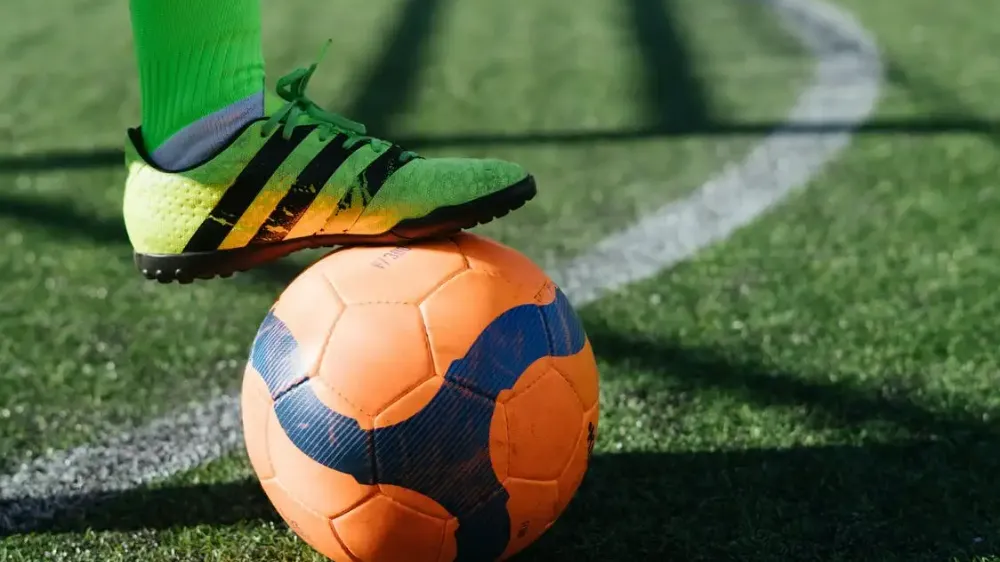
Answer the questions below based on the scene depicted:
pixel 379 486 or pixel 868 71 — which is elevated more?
pixel 379 486

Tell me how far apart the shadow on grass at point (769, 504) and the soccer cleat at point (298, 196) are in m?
0.47

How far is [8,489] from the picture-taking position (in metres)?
2.19

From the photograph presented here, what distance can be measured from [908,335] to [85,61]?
458 cm

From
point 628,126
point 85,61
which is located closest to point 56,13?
point 85,61

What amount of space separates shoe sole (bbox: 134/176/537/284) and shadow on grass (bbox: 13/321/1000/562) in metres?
0.44

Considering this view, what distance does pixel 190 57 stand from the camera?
202 centimetres

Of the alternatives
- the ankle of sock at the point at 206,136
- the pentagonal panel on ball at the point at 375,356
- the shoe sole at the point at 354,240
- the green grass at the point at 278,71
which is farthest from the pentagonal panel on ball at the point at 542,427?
the green grass at the point at 278,71

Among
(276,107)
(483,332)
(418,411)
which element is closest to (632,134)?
(276,107)

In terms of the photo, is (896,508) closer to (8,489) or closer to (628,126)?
(8,489)

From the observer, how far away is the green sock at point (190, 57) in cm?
200

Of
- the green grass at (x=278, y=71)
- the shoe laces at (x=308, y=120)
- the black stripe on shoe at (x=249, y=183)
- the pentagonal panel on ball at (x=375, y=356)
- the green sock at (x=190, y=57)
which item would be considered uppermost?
the green sock at (x=190, y=57)

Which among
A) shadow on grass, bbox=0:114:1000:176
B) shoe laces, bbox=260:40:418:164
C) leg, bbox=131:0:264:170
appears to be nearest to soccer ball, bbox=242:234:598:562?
shoe laces, bbox=260:40:418:164

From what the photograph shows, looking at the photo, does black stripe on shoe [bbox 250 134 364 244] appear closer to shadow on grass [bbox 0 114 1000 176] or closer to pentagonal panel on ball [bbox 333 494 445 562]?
pentagonal panel on ball [bbox 333 494 445 562]

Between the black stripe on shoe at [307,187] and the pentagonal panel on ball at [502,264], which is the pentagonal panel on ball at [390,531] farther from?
the black stripe on shoe at [307,187]
